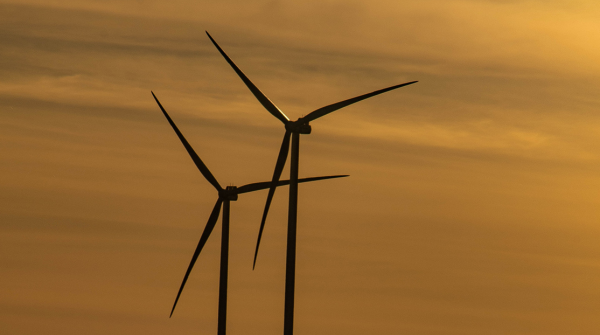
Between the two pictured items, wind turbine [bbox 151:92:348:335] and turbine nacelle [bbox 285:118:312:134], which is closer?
turbine nacelle [bbox 285:118:312:134]

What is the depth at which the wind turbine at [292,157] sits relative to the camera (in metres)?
62.7

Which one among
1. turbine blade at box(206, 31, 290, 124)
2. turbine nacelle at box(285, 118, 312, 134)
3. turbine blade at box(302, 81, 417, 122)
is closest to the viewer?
turbine blade at box(302, 81, 417, 122)

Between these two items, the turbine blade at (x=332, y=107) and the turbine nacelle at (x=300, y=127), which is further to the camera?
the turbine nacelle at (x=300, y=127)

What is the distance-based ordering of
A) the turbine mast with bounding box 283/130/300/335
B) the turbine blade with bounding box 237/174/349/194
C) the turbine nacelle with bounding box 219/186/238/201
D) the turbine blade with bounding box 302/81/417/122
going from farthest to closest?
the turbine nacelle with bounding box 219/186/238/201, the turbine blade with bounding box 237/174/349/194, the turbine blade with bounding box 302/81/417/122, the turbine mast with bounding box 283/130/300/335

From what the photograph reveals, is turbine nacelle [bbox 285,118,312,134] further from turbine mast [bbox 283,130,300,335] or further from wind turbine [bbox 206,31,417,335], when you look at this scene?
turbine mast [bbox 283,130,300,335]

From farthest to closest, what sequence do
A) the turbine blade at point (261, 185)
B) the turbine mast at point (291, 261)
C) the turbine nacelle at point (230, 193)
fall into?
the turbine nacelle at point (230, 193)
the turbine blade at point (261, 185)
the turbine mast at point (291, 261)

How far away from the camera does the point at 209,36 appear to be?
71312 mm

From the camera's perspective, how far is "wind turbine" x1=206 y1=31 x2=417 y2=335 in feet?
206

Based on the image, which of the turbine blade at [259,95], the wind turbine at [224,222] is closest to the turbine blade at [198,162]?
the wind turbine at [224,222]

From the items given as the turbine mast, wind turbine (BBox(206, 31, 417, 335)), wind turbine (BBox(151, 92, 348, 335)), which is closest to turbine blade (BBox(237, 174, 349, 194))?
wind turbine (BBox(151, 92, 348, 335))

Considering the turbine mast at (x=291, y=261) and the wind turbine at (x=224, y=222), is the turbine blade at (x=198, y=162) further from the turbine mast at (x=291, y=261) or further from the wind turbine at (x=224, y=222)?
the turbine mast at (x=291, y=261)

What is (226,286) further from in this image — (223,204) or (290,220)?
→ (290,220)

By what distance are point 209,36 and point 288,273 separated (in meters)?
18.5

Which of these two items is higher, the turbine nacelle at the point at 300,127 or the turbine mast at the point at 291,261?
the turbine nacelle at the point at 300,127
